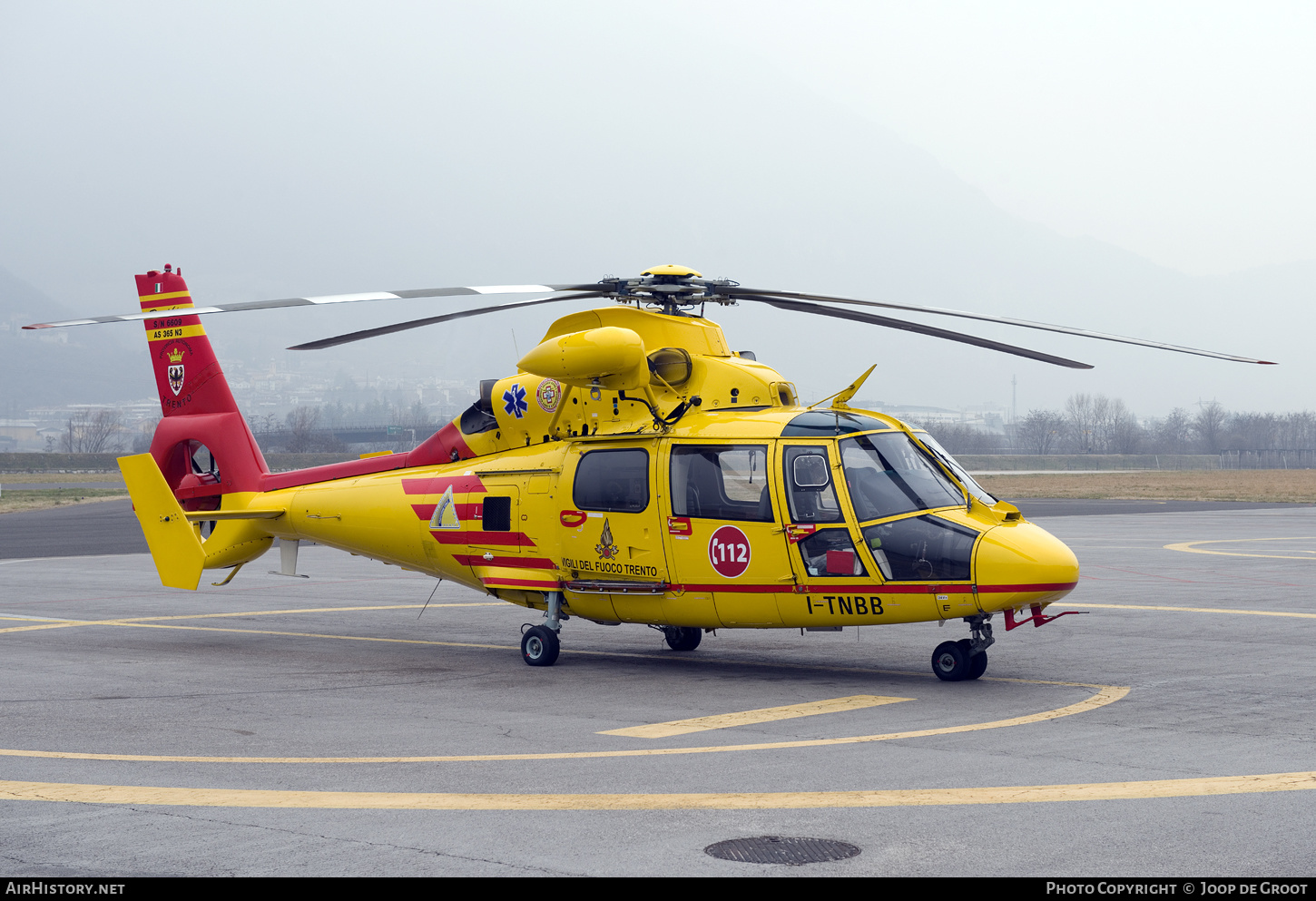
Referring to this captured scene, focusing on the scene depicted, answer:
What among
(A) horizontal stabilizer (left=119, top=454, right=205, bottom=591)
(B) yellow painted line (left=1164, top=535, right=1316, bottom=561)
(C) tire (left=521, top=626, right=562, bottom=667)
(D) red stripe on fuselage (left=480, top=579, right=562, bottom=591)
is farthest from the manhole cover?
(B) yellow painted line (left=1164, top=535, right=1316, bottom=561)

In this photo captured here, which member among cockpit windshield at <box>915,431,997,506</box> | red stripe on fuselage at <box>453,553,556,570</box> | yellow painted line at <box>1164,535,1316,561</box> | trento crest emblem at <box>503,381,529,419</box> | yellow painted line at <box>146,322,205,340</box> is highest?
yellow painted line at <box>146,322,205,340</box>

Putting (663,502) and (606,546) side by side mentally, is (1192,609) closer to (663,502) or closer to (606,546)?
(663,502)

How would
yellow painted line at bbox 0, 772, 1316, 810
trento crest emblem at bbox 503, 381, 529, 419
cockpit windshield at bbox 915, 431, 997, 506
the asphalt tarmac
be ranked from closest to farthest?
the asphalt tarmac < yellow painted line at bbox 0, 772, 1316, 810 < cockpit windshield at bbox 915, 431, 997, 506 < trento crest emblem at bbox 503, 381, 529, 419

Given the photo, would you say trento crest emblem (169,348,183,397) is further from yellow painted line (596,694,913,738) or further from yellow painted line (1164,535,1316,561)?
yellow painted line (1164,535,1316,561)

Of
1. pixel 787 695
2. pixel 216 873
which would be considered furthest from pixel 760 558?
pixel 216 873

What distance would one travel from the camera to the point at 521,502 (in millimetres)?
14352

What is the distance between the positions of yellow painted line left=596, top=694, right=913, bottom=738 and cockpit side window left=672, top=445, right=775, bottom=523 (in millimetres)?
2113

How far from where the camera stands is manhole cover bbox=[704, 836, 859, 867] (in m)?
6.29

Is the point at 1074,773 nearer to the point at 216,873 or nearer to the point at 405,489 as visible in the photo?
the point at 216,873

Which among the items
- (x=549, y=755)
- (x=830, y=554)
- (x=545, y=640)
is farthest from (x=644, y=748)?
(x=545, y=640)

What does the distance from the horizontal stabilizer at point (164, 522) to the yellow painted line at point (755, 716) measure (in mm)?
8500

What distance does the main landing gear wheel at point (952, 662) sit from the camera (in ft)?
40.1

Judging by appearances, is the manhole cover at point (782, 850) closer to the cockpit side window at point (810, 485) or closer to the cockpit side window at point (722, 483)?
the cockpit side window at point (810, 485)

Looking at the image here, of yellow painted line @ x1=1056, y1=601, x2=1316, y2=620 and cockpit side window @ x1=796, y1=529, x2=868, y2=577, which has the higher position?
cockpit side window @ x1=796, y1=529, x2=868, y2=577
